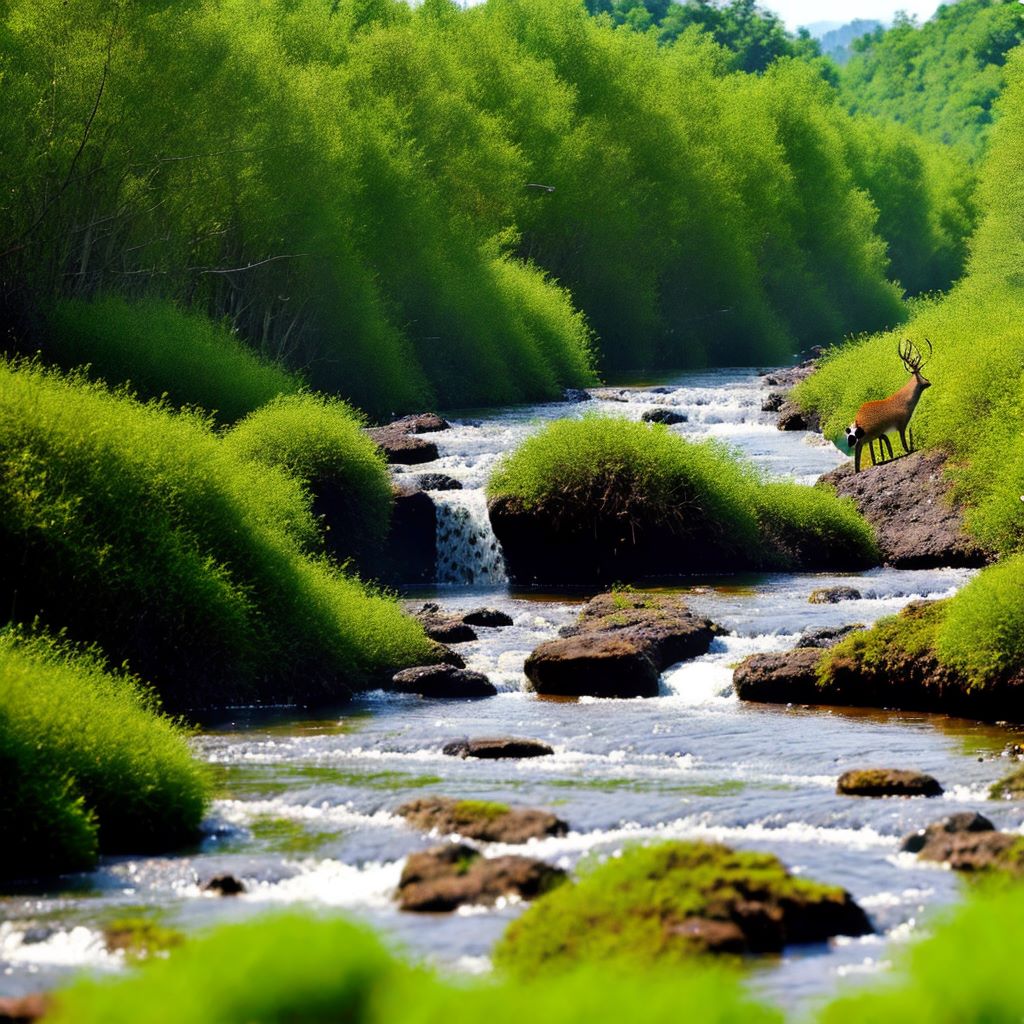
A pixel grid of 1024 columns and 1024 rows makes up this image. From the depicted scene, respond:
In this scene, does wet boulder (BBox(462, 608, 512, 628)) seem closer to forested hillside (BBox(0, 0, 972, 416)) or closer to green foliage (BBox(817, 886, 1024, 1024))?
forested hillside (BBox(0, 0, 972, 416))

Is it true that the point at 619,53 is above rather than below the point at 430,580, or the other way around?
above

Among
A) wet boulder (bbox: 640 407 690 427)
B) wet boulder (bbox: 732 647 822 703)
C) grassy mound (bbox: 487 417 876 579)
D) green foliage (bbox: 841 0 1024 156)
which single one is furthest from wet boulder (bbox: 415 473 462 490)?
green foliage (bbox: 841 0 1024 156)

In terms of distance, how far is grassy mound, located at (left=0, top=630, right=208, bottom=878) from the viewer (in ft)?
34.2

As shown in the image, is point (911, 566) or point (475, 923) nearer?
point (475, 923)

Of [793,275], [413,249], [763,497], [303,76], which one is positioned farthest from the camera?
[793,275]

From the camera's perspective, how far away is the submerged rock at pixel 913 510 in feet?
80.0

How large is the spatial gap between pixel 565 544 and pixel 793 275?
52.5 meters

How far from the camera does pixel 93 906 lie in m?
9.45

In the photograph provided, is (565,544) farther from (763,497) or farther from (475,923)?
(475,923)

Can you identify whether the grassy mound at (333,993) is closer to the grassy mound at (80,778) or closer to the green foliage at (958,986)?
the green foliage at (958,986)

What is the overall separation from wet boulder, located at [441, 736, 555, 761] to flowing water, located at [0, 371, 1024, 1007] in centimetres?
18

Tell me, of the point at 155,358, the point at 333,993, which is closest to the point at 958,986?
the point at 333,993

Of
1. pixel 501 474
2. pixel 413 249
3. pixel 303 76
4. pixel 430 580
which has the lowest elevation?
pixel 430 580

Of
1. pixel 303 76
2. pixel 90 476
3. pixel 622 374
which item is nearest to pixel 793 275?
pixel 622 374
